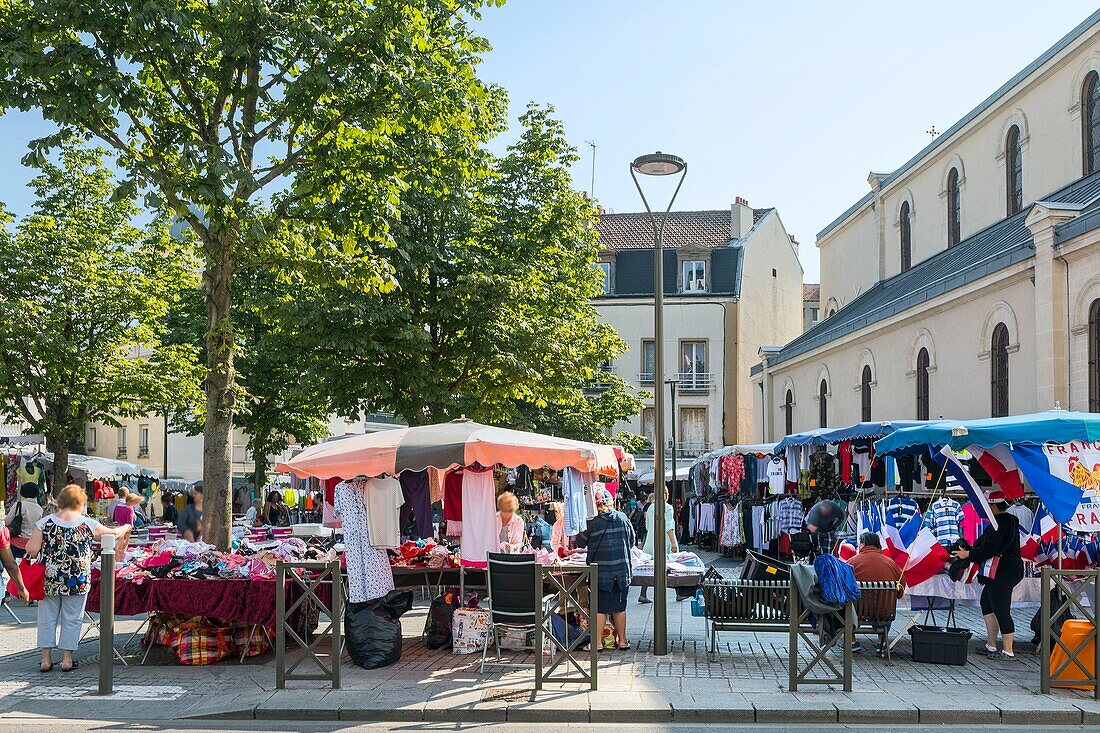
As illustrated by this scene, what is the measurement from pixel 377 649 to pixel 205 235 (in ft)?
20.5

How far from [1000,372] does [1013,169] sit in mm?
8114

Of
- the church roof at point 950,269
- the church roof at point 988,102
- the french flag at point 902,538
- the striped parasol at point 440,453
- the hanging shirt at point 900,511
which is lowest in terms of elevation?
the french flag at point 902,538

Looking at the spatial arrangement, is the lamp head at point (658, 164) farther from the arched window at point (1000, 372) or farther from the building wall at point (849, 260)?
the building wall at point (849, 260)

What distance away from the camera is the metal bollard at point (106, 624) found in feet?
30.1

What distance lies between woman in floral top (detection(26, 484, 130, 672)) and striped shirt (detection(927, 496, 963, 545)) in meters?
8.87

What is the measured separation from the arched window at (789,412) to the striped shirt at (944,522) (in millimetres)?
27279

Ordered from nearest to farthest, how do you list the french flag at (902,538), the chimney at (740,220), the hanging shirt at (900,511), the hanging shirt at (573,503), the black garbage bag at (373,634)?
the black garbage bag at (373,634), the french flag at (902,538), the hanging shirt at (900,511), the hanging shirt at (573,503), the chimney at (740,220)

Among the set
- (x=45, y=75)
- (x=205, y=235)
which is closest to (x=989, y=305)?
(x=205, y=235)

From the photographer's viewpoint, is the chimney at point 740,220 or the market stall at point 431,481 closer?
the market stall at point 431,481

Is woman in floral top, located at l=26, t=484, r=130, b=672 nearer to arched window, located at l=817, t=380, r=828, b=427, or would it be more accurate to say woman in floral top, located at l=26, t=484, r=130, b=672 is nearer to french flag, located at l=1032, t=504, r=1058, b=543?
french flag, located at l=1032, t=504, r=1058, b=543

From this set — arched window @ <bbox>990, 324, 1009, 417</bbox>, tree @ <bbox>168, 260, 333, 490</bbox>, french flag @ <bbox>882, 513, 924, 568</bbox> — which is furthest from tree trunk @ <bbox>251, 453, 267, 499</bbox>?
french flag @ <bbox>882, 513, 924, 568</bbox>

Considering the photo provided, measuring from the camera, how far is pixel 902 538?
11.8 m

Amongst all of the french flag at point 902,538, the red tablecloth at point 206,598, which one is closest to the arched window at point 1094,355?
the french flag at point 902,538

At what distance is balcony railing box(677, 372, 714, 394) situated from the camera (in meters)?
47.8
